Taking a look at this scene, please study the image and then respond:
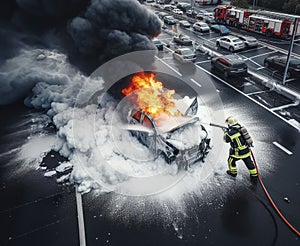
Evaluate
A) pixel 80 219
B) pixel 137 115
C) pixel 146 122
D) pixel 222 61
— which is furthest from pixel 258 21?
pixel 80 219

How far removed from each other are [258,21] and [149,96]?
1920cm

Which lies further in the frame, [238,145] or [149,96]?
[149,96]

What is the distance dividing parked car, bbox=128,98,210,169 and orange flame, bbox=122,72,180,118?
0.59 metres

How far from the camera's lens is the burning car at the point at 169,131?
794 cm

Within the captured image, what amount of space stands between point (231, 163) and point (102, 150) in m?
4.44

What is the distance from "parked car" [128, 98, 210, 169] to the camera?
25.9 feet

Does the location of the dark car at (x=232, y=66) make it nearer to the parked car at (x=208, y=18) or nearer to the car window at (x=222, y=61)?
the car window at (x=222, y=61)

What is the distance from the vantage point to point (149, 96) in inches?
404

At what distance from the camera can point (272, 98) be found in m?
13.1

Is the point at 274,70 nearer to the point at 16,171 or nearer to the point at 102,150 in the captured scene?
the point at 102,150

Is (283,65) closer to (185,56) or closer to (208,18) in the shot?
(185,56)

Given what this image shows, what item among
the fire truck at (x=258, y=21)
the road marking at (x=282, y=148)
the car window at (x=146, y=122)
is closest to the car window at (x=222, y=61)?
the fire truck at (x=258, y=21)

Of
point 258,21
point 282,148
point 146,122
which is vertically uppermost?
point 258,21

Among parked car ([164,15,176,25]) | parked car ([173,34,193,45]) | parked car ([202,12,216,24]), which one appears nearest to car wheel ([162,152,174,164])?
parked car ([173,34,193,45])
